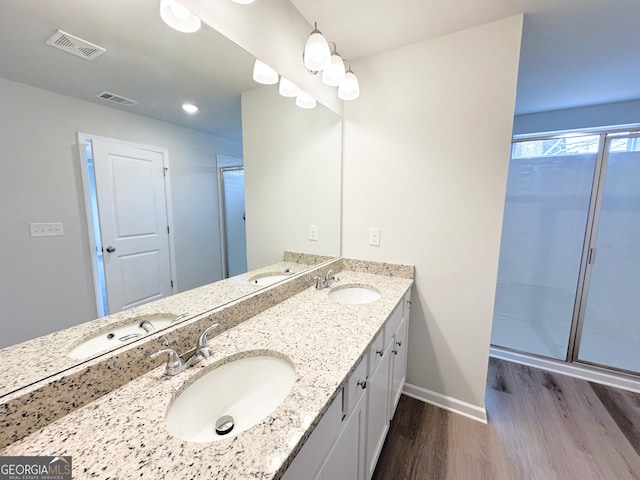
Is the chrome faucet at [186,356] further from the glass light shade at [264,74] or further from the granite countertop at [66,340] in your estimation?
the glass light shade at [264,74]

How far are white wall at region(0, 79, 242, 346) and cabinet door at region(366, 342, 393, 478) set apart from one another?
1.11m

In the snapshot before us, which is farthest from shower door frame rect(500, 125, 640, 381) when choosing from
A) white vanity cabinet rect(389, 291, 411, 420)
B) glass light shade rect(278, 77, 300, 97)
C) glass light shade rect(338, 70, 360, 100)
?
glass light shade rect(278, 77, 300, 97)

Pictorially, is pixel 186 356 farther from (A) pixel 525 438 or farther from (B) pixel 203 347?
(A) pixel 525 438

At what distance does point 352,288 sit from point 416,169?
3.05ft

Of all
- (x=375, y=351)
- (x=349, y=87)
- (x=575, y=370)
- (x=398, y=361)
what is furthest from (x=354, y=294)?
(x=575, y=370)

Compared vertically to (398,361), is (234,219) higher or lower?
higher

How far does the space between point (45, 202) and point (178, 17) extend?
0.76 m

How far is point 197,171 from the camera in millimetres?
1036

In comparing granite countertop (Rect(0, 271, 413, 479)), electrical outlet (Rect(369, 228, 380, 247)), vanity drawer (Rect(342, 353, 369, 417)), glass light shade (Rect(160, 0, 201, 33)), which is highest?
glass light shade (Rect(160, 0, 201, 33))

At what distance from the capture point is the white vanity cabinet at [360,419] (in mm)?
704

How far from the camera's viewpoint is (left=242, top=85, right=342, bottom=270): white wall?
4.50 ft

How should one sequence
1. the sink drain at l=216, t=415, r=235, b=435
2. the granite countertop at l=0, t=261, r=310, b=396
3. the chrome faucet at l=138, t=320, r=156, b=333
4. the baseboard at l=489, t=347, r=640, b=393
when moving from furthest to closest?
the baseboard at l=489, t=347, r=640, b=393 → the chrome faucet at l=138, t=320, r=156, b=333 → the sink drain at l=216, t=415, r=235, b=435 → the granite countertop at l=0, t=261, r=310, b=396

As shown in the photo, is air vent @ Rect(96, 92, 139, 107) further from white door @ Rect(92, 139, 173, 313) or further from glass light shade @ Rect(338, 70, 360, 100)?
glass light shade @ Rect(338, 70, 360, 100)

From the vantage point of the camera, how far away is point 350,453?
97 cm
